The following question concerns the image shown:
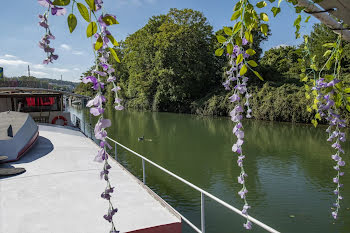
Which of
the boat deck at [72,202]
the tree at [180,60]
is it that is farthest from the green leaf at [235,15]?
the tree at [180,60]

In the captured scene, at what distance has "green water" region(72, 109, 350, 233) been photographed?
829 centimetres

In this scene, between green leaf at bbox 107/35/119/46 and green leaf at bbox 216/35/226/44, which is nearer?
green leaf at bbox 107/35/119/46

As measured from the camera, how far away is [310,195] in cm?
1009

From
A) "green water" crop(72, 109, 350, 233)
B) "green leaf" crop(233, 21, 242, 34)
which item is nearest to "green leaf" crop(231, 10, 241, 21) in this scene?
"green leaf" crop(233, 21, 242, 34)

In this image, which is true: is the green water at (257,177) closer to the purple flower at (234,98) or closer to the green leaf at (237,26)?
the purple flower at (234,98)

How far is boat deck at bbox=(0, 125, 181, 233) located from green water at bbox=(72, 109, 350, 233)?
2.65 feet

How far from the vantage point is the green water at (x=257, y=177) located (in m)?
8.29

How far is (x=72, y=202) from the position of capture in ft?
17.3

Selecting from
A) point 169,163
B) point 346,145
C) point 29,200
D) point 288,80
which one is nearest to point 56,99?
point 169,163

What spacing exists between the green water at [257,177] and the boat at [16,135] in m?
3.57

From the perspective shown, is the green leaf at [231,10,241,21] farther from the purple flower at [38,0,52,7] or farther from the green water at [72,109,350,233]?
the green water at [72,109,350,233]

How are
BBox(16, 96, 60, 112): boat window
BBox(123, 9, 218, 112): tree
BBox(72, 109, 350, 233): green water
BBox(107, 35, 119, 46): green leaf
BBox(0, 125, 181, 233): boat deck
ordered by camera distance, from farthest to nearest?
1. BBox(123, 9, 218, 112): tree
2. BBox(16, 96, 60, 112): boat window
3. BBox(72, 109, 350, 233): green water
4. BBox(0, 125, 181, 233): boat deck
5. BBox(107, 35, 119, 46): green leaf

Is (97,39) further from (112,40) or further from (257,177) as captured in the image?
(257,177)

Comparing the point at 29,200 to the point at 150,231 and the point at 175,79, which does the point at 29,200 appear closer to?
the point at 150,231
